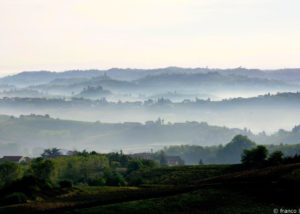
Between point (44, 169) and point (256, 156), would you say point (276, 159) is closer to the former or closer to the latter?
point (256, 156)

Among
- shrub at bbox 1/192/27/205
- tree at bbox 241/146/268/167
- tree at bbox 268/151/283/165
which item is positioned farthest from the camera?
tree at bbox 241/146/268/167

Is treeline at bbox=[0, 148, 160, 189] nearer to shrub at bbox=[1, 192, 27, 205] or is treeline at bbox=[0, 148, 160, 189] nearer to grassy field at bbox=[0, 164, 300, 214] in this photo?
shrub at bbox=[1, 192, 27, 205]

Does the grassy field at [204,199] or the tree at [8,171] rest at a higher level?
the tree at [8,171]

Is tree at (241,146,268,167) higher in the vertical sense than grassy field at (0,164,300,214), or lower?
higher

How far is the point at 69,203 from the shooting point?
6556 cm

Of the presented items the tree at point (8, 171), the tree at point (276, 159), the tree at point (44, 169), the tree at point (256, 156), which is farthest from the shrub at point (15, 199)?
the tree at point (8, 171)

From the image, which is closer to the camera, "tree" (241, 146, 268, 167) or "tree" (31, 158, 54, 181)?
"tree" (241, 146, 268, 167)

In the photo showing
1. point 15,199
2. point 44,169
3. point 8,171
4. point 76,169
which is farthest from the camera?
point 76,169

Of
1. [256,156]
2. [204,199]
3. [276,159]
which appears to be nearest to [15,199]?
[204,199]

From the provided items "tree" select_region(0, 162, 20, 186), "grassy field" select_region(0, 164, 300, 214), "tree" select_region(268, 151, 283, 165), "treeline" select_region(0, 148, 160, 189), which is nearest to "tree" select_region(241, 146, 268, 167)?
"tree" select_region(268, 151, 283, 165)

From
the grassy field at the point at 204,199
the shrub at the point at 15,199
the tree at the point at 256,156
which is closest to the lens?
the grassy field at the point at 204,199

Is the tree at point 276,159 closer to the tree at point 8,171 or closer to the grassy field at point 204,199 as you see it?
the grassy field at point 204,199

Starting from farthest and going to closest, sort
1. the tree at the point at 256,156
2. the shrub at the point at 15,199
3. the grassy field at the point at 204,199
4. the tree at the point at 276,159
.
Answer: the tree at the point at 256,156, the tree at the point at 276,159, the shrub at the point at 15,199, the grassy field at the point at 204,199

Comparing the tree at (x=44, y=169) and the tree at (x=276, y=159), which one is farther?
the tree at (x=44, y=169)
